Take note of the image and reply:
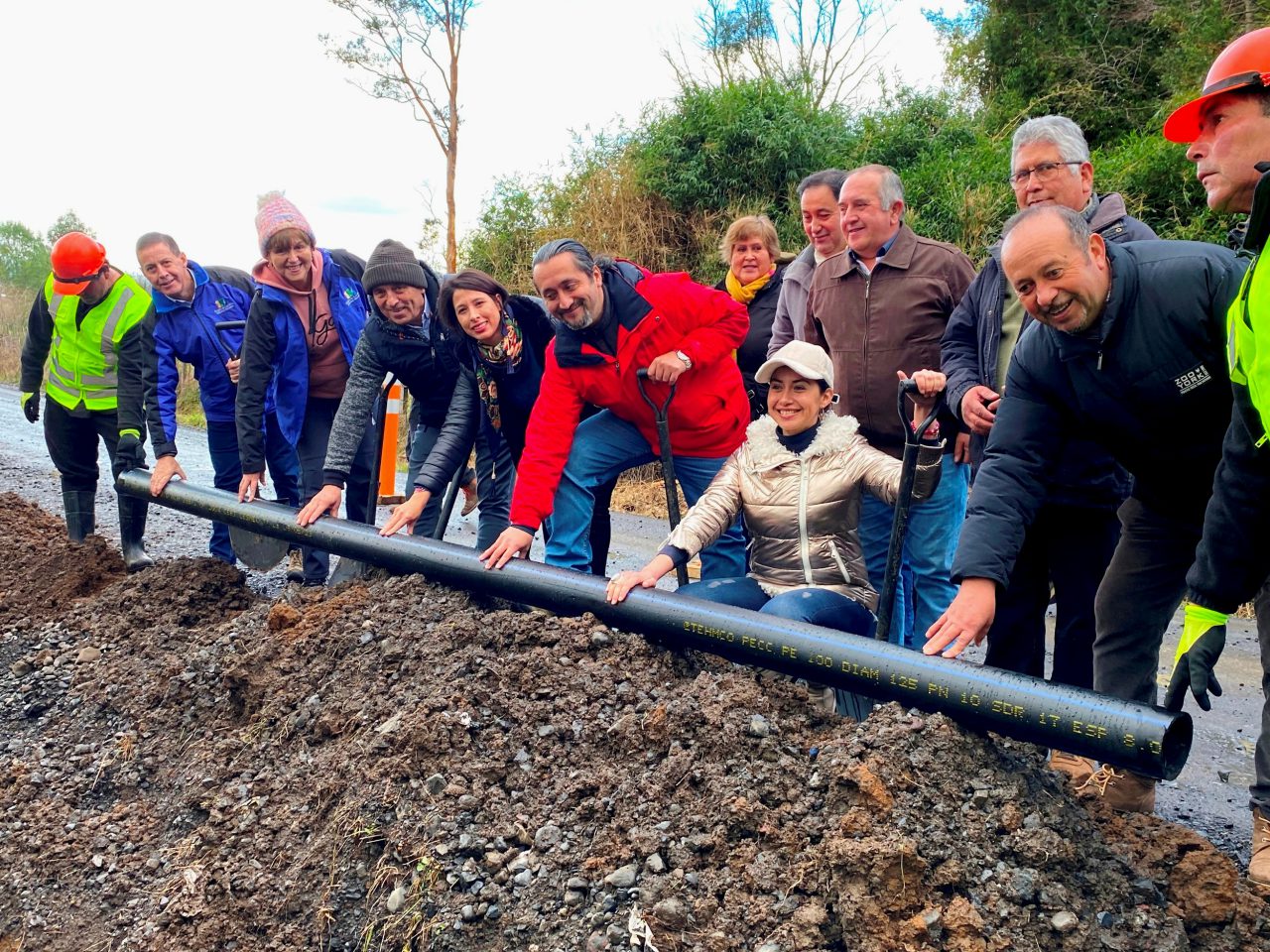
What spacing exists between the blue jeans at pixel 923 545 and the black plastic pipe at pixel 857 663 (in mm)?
1033

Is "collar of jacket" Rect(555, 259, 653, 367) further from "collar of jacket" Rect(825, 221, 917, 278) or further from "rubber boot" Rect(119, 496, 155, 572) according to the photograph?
"rubber boot" Rect(119, 496, 155, 572)

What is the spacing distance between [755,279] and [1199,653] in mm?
3188

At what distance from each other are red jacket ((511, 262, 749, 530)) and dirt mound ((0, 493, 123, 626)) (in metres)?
3.04

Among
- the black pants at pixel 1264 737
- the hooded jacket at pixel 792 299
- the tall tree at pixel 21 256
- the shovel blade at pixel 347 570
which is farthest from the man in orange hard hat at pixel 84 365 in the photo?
the tall tree at pixel 21 256

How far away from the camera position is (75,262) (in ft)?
18.0

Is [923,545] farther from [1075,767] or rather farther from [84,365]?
[84,365]

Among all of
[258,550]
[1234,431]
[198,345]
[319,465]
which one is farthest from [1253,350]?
[198,345]

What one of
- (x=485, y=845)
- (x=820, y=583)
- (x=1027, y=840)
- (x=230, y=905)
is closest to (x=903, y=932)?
(x=1027, y=840)

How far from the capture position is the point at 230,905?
2.61 meters

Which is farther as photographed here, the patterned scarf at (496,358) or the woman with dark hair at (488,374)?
the patterned scarf at (496,358)

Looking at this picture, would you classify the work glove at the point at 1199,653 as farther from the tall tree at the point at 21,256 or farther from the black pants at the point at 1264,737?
the tall tree at the point at 21,256

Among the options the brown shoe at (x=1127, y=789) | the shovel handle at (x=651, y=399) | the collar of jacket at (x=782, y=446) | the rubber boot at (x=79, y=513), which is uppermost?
the shovel handle at (x=651, y=399)

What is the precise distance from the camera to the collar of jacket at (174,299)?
5641mm

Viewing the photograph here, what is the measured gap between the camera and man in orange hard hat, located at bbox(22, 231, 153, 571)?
559cm
